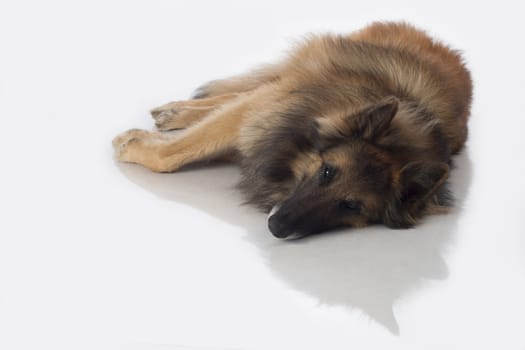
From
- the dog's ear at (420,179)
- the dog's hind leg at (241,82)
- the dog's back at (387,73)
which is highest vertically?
the dog's back at (387,73)

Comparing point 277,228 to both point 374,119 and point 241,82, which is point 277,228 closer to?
point 374,119

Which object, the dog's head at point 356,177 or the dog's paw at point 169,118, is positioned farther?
the dog's paw at point 169,118

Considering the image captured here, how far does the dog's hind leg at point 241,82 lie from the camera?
5.58m

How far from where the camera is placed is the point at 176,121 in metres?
5.61

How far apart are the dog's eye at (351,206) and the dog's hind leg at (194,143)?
34.3 inches

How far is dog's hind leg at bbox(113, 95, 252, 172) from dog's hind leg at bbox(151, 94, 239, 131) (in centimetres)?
40

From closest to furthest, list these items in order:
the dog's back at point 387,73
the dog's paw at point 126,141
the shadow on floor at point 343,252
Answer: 1. the shadow on floor at point 343,252
2. the dog's back at point 387,73
3. the dog's paw at point 126,141

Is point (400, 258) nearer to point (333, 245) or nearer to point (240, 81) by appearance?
point (333, 245)

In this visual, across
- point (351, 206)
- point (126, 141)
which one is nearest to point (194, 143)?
point (126, 141)

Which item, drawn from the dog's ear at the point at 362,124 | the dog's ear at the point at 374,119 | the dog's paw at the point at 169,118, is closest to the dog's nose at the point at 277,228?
the dog's ear at the point at 362,124

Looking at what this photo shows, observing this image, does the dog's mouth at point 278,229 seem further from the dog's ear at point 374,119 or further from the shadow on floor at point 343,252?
the dog's ear at point 374,119

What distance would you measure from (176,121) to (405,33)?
5.12 ft

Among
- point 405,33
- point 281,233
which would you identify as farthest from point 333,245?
point 405,33

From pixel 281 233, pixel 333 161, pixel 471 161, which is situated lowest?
pixel 471 161
